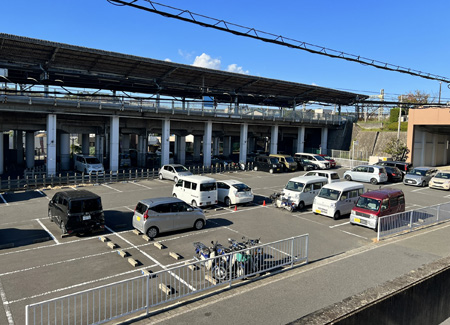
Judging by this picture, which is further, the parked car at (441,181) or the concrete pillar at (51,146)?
the concrete pillar at (51,146)

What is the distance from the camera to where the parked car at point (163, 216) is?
13.5 meters

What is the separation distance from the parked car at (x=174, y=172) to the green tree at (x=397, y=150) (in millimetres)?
25352

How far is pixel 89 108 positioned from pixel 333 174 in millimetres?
21170

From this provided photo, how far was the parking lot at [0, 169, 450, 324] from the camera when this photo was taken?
949 cm

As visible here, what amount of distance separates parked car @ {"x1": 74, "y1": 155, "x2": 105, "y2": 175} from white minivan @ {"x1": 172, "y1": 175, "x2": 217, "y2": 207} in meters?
13.3

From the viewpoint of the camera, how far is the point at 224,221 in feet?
53.6

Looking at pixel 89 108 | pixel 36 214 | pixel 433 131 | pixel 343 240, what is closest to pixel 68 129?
pixel 89 108

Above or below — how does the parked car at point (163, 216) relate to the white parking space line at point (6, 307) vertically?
above

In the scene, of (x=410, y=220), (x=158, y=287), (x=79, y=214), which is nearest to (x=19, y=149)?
(x=79, y=214)

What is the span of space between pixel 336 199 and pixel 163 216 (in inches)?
343

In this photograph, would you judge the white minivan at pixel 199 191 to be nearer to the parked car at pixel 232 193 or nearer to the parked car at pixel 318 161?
the parked car at pixel 232 193

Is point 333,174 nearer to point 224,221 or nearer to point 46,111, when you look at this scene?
point 224,221

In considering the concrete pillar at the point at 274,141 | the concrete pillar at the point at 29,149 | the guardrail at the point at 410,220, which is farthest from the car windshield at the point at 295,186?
the concrete pillar at the point at 29,149

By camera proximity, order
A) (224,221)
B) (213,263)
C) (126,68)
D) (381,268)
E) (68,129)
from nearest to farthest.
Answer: (213,263)
(381,268)
(224,221)
(126,68)
(68,129)
